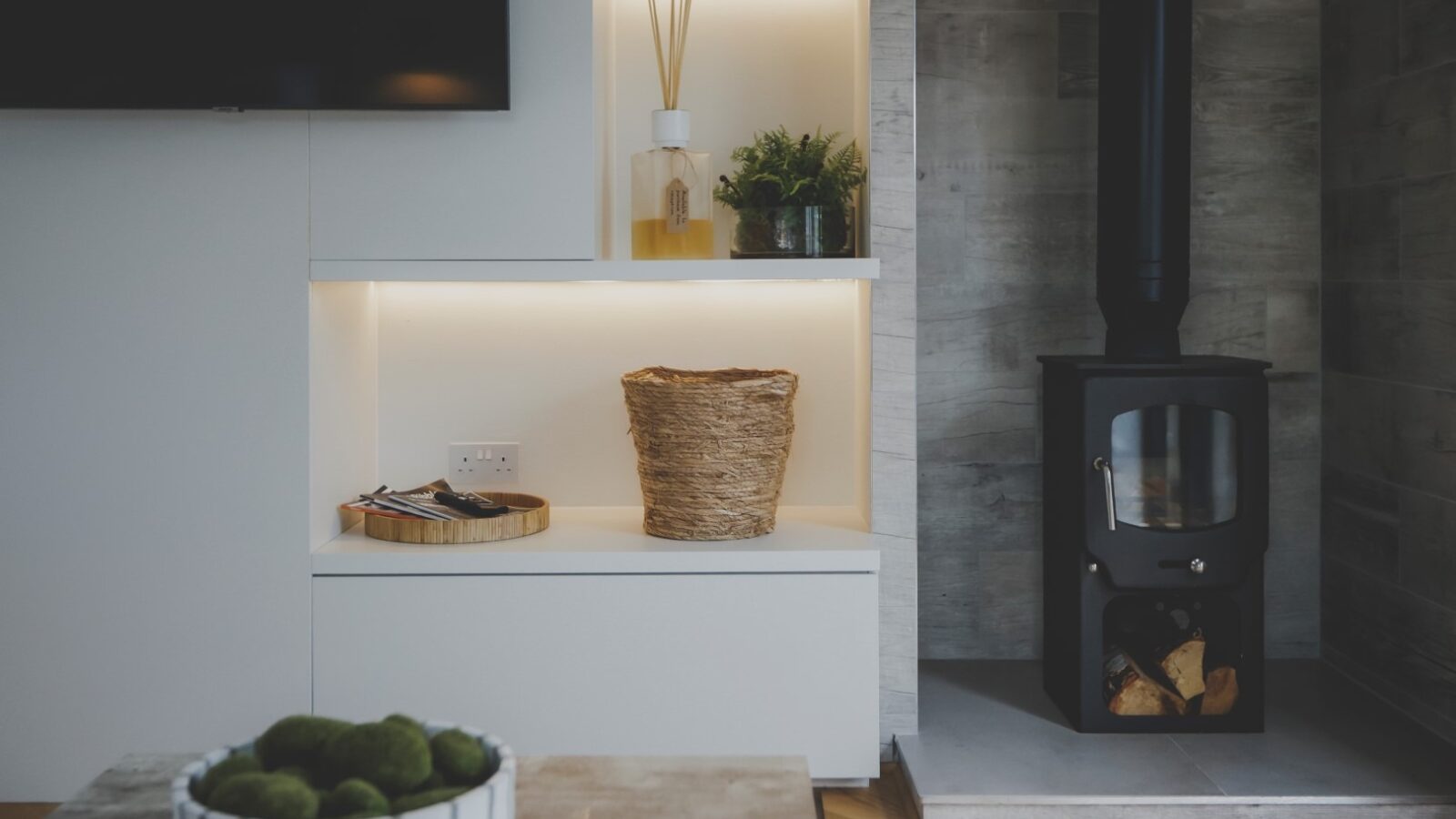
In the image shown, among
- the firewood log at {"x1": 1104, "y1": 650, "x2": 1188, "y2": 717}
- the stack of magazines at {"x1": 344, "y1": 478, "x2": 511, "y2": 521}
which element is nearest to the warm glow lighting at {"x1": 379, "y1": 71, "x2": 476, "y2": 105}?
the stack of magazines at {"x1": 344, "y1": 478, "x2": 511, "y2": 521}

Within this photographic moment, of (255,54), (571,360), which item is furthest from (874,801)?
(255,54)

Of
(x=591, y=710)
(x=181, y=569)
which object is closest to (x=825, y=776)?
(x=591, y=710)

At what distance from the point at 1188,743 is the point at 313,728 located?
2.10 meters

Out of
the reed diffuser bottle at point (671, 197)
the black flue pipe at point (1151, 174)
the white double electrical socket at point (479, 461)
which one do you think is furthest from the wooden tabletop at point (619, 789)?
the black flue pipe at point (1151, 174)

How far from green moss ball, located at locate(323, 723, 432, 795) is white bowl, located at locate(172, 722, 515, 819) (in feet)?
0.16

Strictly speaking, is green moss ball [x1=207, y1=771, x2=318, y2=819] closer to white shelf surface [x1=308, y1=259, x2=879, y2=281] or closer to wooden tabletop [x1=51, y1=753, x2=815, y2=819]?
wooden tabletop [x1=51, y1=753, x2=815, y2=819]

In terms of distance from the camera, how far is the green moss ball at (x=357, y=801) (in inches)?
43.6

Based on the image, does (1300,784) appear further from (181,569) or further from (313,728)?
(181,569)

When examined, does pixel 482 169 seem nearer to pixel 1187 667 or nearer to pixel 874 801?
pixel 874 801

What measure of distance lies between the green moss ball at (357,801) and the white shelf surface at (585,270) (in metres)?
1.66

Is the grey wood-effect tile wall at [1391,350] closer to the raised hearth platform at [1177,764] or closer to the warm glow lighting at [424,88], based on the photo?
the raised hearth platform at [1177,764]

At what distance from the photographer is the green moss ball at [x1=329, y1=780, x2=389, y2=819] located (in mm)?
1108

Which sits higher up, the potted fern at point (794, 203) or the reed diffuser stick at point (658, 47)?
the reed diffuser stick at point (658, 47)

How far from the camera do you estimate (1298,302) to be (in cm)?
339
